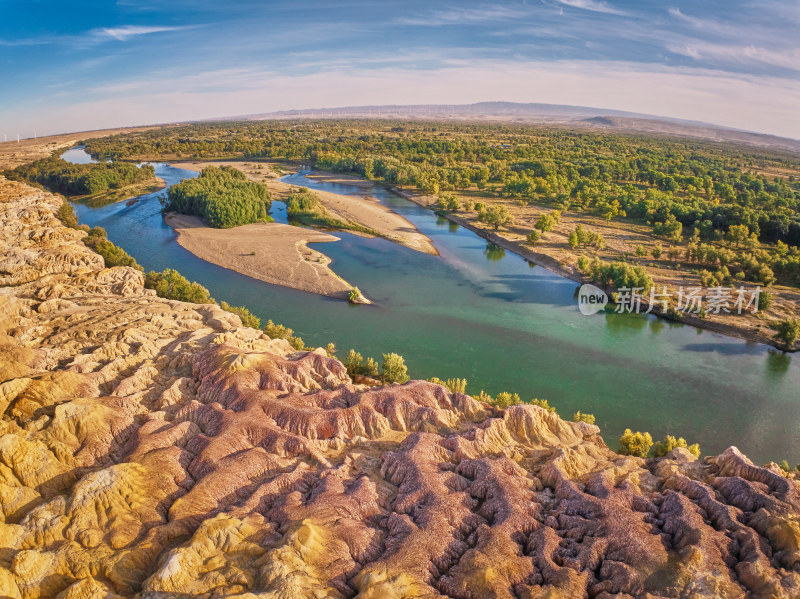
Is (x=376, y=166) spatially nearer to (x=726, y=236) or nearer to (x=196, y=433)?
(x=726, y=236)

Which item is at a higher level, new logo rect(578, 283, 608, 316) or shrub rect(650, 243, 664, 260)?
shrub rect(650, 243, 664, 260)

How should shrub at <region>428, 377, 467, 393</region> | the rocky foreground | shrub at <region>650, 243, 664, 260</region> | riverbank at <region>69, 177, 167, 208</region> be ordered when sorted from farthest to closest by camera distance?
riverbank at <region>69, 177, 167, 208</region> → shrub at <region>650, 243, 664, 260</region> → shrub at <region>428, 377, 467, 393</region> → the rocky foreground

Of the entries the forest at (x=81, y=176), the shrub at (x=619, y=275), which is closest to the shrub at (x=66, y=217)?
the forest at (x=81, y=176)

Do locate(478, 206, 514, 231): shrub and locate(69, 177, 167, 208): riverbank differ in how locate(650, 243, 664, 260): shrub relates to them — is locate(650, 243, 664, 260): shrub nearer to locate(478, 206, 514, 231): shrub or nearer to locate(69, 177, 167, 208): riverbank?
locate(478, 206, 514, 231): shrub

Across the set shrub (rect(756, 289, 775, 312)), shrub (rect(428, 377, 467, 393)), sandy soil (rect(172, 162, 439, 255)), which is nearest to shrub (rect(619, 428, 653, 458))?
shrub (rect(428, 377, 467, 393))

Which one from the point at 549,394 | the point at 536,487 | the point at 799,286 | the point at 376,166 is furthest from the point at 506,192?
the point at 536,487

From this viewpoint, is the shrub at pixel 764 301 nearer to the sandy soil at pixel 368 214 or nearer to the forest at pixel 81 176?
the sandy soil at pixel 368 214
